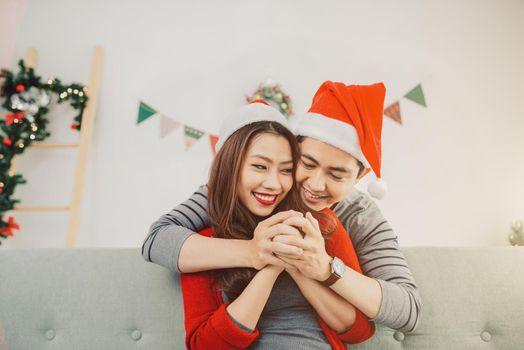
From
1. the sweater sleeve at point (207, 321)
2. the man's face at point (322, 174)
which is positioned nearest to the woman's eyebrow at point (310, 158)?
the man's face at point (322, 174)

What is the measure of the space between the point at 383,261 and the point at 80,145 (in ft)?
7.61

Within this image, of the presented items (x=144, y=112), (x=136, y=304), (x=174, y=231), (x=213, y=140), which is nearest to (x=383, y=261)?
(x=174, y=231)

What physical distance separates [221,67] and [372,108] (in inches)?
75.8

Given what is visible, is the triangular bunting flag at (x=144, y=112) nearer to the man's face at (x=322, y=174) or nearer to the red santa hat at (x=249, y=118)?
the red santa hat at (x=249, y=118)

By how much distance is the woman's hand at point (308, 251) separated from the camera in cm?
76

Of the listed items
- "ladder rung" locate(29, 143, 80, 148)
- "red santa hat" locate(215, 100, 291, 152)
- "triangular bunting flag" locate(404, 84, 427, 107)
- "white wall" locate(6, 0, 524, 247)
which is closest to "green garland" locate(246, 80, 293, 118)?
"white wall" locate(6, 0, 524, 247)

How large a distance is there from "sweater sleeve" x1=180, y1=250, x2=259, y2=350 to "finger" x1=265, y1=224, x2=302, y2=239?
188mm

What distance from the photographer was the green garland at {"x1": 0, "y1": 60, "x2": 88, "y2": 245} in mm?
2400

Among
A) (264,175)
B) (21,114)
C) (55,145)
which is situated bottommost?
(55,145)

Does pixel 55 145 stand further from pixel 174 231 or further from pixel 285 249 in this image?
pixel 285 249

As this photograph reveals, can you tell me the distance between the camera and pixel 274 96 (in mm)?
2586

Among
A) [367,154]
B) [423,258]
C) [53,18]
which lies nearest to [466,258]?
[423,258]

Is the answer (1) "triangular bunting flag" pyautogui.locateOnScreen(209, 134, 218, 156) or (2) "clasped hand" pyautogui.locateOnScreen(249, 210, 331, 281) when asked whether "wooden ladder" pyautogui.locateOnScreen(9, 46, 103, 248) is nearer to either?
(1) "triangular bunting flag" pyautogui.locateOnScreen(209, 134, 218, 156)

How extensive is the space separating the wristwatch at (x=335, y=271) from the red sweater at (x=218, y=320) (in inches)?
2.9
